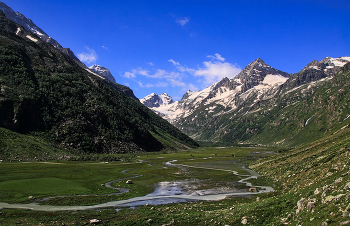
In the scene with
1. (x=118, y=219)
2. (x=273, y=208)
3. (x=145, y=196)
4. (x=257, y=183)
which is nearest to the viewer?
(x=273, y=208)

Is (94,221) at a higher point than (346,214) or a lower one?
lower

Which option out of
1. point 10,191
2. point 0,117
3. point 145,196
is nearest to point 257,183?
point 145,196

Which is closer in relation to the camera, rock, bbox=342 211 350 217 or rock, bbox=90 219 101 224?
rock, bbox=342 211 350 217

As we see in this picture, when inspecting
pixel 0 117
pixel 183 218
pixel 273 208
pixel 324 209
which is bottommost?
pixel 183 218

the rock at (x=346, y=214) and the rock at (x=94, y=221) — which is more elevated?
the rock at (x=346, y=214)

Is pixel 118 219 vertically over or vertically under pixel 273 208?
under

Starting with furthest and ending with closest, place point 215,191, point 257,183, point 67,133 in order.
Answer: point 67,133 < point 257,183 < point 215,191

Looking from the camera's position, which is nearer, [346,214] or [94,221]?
[346,214]

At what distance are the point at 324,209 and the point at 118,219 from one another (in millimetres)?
26485

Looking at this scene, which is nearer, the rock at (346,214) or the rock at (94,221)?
the rock at (346,214)

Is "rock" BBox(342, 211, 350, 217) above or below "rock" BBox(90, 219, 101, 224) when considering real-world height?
above

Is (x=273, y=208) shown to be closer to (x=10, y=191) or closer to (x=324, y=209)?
(x=324, y=209)

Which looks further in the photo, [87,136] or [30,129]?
[87,136]

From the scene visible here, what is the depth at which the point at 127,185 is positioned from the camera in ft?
222
